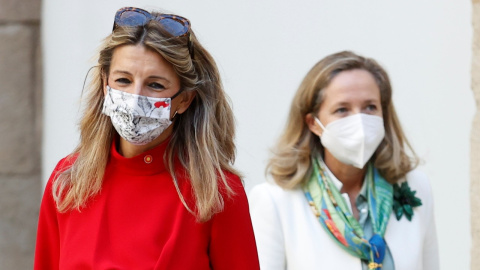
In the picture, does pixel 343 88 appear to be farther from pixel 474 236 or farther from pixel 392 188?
pixel 474 236

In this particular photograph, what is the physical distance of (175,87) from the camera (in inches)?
144

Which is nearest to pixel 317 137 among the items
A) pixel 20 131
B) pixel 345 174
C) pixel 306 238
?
pixel 345 174

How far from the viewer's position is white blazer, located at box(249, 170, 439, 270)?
4.62 metres

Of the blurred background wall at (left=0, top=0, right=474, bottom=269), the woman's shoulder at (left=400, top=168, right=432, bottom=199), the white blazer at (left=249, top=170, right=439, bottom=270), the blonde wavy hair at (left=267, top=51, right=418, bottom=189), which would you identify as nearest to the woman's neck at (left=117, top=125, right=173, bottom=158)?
the white blazer at (left=249, top=170, right=439, bottom=270)

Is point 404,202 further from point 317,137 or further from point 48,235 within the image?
point 48,235

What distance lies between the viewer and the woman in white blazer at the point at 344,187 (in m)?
4.65

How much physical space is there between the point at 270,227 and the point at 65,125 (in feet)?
7.55

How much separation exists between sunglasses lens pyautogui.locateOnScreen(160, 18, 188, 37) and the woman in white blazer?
1231 mm

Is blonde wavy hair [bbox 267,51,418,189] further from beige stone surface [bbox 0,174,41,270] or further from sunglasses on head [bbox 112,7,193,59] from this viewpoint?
beige stone surface [bbox 0,174,41,270]

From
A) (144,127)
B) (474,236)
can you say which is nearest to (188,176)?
(144,127)

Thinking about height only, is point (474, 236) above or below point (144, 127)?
below

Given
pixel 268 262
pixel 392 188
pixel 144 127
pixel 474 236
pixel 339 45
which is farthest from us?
pixel 339 45

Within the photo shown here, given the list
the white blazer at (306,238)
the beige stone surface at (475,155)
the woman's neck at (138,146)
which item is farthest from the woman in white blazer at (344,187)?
the woman's neck at (138,146)

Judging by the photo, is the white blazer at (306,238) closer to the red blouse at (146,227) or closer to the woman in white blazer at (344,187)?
the woman in white blazer at (344,187)
